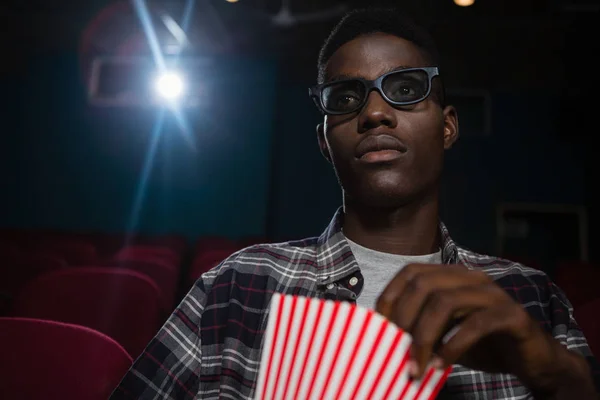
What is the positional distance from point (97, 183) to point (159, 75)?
4.98 feet

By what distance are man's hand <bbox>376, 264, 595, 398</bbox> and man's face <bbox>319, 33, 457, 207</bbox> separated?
42cm

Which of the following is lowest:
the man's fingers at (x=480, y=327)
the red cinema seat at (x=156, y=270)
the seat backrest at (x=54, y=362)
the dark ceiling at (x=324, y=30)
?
the red cinema seat at (x=156, y=270)

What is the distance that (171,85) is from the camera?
5965mm

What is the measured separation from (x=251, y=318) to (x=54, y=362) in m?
0.33

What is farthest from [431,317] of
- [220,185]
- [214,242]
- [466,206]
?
[466,206]

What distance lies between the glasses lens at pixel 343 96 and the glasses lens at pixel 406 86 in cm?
5

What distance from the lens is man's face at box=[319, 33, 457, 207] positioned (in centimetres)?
90

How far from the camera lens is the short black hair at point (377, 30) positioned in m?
1.04

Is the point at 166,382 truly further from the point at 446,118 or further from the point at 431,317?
the point at 446,118

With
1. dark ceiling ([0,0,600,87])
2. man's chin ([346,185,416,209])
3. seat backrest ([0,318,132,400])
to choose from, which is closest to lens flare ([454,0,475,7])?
dark ceiling ([0,0,600,87])

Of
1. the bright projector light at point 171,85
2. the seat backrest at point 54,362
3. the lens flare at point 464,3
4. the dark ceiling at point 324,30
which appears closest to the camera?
the seat backrest at point 54,362

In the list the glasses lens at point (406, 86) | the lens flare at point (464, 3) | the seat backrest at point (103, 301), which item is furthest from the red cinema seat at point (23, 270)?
the lens flare at point (464, 3)

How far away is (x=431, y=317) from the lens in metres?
0.46

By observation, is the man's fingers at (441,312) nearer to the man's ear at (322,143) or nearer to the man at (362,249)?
the man at (362,249)
